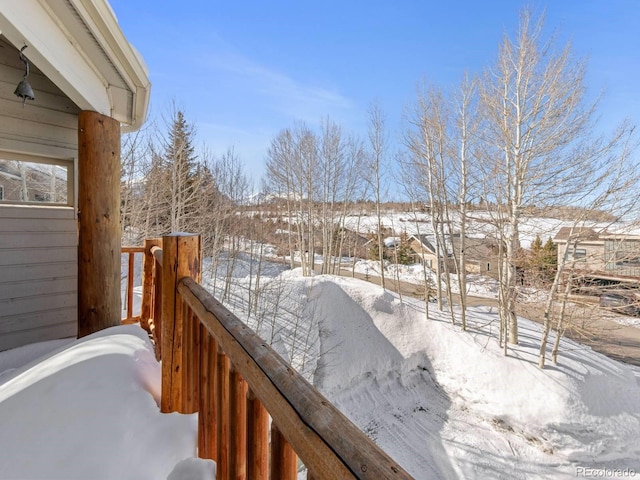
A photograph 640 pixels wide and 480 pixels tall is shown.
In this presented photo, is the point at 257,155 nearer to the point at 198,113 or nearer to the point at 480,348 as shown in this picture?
the point at 198,113

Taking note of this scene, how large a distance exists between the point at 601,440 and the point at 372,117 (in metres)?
13.6

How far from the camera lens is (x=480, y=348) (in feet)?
33.4

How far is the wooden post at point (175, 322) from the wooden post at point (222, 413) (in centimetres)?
56

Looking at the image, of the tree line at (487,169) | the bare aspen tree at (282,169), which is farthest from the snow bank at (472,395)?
the bare aspen tree at (282,169)

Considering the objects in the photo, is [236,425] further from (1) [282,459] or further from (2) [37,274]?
(2) [37,274]

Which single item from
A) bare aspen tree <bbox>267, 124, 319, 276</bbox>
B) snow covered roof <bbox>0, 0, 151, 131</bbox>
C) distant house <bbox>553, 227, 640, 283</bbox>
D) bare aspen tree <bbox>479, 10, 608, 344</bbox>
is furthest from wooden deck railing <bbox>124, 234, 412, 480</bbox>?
bare aspen tree <bbox>267, 124, 319, 276</bbox>

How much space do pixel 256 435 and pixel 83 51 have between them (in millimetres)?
2872

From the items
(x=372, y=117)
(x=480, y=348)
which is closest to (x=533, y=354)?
(x=480, y=348)

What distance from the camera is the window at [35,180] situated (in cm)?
294

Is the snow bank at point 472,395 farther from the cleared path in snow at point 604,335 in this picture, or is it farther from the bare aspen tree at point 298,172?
the bare aspen tree at point 298,172

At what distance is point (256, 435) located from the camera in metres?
0.78

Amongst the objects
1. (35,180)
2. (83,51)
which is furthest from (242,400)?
(35,180)

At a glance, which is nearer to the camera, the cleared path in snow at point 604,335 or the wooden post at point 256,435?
the wooden post at point 256,435

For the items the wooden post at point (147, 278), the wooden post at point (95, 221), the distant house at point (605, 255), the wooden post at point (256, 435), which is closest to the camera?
the wooden post at point (256, 435)
